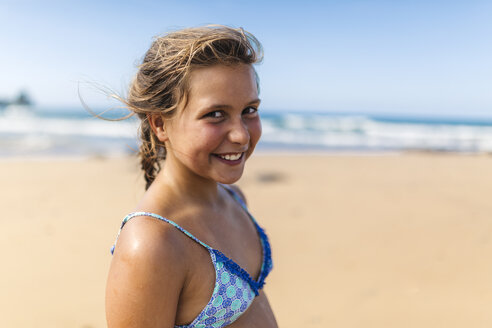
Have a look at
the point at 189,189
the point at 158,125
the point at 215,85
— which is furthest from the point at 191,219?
the point at 215,85

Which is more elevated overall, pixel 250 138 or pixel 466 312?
pixel 250 138

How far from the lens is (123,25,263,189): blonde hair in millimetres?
1384

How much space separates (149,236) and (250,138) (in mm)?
576

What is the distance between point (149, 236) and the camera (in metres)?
1.23

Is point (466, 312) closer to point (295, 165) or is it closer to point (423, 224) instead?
point (423, 224)

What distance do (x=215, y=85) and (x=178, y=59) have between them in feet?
0.54

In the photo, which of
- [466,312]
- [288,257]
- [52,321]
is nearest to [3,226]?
[52,321]

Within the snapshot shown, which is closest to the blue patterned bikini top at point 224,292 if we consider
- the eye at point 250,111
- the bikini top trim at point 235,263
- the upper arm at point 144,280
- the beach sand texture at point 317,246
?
the bikini top trim at point 235,263

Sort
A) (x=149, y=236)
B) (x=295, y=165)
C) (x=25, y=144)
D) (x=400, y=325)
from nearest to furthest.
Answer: (x=149, y=236), (x=400, y=325), (x=295, y=165), (x=25, y=144)

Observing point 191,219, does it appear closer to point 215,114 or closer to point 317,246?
point 215,114

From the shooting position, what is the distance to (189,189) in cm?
161

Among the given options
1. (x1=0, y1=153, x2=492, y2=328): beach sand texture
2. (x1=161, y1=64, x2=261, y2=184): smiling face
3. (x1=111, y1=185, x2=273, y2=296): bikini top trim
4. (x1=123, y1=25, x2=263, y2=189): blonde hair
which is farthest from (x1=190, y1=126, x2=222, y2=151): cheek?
(x1=0, y1=153, x2=492, y2=328): beach sand texture

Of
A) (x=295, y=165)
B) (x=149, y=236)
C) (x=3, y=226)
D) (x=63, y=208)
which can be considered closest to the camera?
(x=149, y=236)

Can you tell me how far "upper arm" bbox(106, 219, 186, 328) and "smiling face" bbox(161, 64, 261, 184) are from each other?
1.08ft
